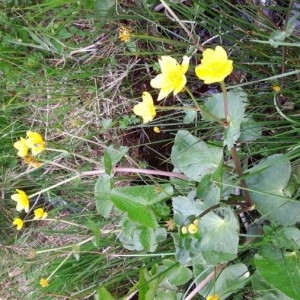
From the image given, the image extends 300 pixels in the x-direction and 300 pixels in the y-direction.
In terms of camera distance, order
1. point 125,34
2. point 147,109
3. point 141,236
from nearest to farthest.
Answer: point 147,109
point 141,236
point 125,34

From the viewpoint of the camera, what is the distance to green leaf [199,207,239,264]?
90 cm

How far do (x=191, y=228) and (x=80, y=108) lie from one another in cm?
75

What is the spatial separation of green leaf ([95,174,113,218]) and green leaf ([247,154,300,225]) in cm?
29

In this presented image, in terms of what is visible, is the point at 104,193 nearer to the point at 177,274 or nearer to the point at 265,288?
the point at 177,274

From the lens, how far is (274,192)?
94 centimetres

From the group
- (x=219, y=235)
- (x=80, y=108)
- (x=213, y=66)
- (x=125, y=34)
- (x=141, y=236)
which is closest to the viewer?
(x=213, y=66)

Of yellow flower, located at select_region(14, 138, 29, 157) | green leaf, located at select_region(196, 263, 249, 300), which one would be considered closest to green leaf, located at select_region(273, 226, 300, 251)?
green leaf, located at select_region(196, 263, 249, 300)

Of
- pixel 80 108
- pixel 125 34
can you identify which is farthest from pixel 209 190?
pixel 80 108

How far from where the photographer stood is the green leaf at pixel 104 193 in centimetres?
106

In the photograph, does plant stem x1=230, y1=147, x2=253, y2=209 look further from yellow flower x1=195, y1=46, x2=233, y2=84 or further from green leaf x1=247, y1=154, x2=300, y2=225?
yellow flower x1=195, y1=46, x2=233, y2=84

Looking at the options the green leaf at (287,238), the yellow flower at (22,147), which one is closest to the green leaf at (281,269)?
the green leaf at (287,238)

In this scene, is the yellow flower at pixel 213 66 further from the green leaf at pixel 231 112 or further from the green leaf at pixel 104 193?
the green leaf at pixel 104 193

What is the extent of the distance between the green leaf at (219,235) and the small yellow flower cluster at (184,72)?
24cm

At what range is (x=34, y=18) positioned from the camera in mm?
1504
